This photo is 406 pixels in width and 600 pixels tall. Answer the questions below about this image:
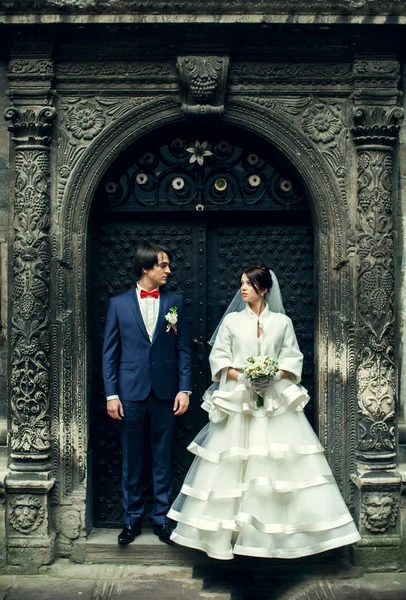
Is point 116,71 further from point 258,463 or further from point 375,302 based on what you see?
point 258,463

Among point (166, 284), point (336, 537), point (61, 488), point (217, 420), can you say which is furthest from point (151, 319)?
point (336, 537)

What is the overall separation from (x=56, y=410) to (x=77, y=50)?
2823mm

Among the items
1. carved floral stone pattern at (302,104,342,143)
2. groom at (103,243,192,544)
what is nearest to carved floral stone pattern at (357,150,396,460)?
carved floral stone pattern at (302,104,342,143)

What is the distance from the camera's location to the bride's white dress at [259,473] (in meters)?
6.17

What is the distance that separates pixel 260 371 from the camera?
6145 millimetres

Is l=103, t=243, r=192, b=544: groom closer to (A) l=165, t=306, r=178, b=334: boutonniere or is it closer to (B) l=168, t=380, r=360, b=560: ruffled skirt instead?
(A) l=165, t=306, r=178, b=334: boutonniere

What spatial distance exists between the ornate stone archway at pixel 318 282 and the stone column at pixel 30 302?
0.01m

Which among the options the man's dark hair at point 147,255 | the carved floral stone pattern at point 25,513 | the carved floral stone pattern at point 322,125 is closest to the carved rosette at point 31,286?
the carved floral stone pattern at point 25,513

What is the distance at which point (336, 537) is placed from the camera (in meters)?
6.20

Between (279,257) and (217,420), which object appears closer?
(217,420)

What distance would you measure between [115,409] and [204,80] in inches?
104

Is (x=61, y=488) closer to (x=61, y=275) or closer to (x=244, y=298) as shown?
(x=61, y=275)

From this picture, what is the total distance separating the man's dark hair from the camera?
662 centimetres

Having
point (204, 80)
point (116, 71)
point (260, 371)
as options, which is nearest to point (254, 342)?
point (260, 371)
